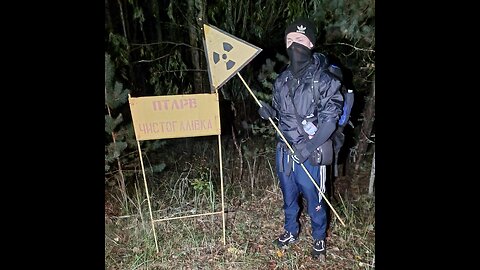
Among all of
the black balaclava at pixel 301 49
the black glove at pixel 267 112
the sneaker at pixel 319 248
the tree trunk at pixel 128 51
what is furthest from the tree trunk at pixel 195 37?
the sneaker at pixel 319 248

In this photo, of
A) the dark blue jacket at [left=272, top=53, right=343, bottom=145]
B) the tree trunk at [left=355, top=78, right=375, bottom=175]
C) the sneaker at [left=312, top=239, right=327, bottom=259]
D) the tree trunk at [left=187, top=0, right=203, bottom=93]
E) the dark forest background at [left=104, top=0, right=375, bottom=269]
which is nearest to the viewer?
the dark blue jacket at [left=272, top=53, right=343, bottom=145]

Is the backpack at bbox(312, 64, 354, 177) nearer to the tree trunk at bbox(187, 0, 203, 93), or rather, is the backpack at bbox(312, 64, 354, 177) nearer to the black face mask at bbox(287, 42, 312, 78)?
the black face mask at bbox(287, 42, 312, 78)

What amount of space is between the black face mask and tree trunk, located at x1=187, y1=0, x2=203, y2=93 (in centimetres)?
162

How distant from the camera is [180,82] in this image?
16.3 ft

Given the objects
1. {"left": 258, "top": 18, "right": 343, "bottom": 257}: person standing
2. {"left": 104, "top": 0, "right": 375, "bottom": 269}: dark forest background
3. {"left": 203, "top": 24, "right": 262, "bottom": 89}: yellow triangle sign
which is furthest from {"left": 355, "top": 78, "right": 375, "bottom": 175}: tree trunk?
{"left": 203, "top": 24, "right": 262, "bottom": 89}: yellow triangle sign

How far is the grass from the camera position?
340cm

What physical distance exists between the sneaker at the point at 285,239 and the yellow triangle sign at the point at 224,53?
1543mm

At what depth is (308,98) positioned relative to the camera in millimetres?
2842

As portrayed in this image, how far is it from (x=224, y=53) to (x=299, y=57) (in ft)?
1.81

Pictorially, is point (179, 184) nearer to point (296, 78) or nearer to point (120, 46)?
point (120, 46)

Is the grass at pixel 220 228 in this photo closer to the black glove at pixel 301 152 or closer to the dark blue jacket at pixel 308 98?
the black glove at pixel 301 152

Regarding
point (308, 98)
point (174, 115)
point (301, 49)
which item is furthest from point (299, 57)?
point (174, 115)
